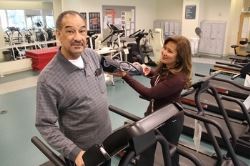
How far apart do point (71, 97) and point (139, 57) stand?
5295 millimetres

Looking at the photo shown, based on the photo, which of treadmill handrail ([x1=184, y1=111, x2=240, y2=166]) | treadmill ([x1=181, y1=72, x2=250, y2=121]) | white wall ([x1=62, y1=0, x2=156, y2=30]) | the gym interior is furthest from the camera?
white wall ([x1=62, y1=0, x2=156, y2=30])

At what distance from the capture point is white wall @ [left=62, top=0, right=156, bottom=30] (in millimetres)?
7916

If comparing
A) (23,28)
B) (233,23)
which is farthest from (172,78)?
(233,23)

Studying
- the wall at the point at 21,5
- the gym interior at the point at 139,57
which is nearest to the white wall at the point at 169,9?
the gym interior at the point at 139,57

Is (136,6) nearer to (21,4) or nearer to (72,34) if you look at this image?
(21,4)

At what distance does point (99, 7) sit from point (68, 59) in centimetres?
794

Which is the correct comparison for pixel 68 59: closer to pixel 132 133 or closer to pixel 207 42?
pixel 132 133

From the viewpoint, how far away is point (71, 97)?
1.36m

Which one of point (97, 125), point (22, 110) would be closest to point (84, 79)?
point (97, 125)

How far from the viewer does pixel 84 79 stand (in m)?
1.43

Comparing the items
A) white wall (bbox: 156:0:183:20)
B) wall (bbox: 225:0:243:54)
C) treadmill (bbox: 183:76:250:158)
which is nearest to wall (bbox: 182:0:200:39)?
white wall (bbox: 156:0:183:20)

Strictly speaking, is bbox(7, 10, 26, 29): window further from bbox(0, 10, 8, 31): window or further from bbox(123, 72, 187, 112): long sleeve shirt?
bbox(123, 72, 187, 112): long sleeve shirt

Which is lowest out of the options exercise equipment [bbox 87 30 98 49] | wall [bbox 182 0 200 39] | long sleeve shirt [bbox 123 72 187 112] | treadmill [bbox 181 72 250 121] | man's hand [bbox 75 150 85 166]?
treadmill [bbox 181 72 250 121]

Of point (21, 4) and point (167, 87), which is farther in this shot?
point (21, 4)
